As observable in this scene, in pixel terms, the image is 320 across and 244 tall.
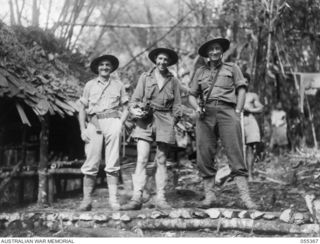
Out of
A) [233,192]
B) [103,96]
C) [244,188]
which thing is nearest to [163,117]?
[103,96]

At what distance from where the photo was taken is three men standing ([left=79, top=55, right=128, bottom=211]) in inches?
203

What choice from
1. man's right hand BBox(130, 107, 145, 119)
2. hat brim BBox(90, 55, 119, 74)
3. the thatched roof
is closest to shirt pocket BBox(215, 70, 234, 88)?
man's right hand BBox(130, 107, 145, 119)

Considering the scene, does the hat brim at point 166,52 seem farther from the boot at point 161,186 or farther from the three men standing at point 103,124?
the boot at point 161,186

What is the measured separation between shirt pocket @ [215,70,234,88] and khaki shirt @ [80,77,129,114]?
1231 millimetres

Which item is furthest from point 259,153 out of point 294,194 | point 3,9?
point 3,9

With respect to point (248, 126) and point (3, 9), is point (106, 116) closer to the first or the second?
point (248, 126)

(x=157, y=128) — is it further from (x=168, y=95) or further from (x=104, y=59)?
(x=104, y=59)

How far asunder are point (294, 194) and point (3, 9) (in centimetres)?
718

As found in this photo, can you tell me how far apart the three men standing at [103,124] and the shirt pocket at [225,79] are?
48.4 inches

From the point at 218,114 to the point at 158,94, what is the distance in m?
0.78

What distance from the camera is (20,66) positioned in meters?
6.30

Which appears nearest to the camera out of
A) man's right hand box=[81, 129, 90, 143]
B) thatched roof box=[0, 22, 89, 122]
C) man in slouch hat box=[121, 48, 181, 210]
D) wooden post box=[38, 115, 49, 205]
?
man in slouch hat box=[121, 48, 181, 210]

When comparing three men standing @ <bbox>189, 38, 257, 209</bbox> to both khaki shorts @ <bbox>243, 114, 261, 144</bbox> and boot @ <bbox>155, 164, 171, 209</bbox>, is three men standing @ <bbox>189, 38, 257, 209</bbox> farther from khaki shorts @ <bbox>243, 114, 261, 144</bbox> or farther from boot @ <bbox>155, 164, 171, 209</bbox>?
khaki shorts @ <bbox>243, 114, 261, 144</bbox>

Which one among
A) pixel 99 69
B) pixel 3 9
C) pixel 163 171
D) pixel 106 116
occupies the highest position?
pixel 3 9
